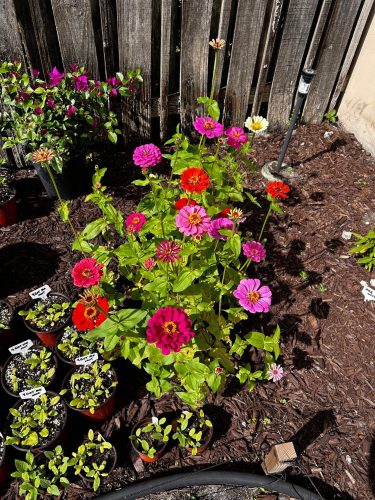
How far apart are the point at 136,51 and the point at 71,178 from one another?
1119 mm

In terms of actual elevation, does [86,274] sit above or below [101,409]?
above

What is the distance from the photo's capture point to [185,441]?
89.2 inches

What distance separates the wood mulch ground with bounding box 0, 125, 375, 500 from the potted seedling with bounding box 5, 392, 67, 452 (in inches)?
11.7

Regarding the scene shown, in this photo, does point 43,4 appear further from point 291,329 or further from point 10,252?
point 291,329

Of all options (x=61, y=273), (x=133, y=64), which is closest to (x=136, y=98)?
(x=133, y=64)

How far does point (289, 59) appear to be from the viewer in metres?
3.66

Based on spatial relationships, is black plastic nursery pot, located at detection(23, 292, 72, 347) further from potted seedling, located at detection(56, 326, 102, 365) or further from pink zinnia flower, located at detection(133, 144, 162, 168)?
pink zinnia flower, located at detection(133, 144, 162, 168)

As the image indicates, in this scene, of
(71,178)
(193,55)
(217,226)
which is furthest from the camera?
(193,55)

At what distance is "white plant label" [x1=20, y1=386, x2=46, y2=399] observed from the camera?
2.14m

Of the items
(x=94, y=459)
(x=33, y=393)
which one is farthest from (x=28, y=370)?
(x=94, y=459)

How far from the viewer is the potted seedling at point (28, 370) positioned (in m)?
2.28

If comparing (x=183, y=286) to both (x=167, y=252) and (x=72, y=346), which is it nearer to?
(x=167, y=252)

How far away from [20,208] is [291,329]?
234 cm

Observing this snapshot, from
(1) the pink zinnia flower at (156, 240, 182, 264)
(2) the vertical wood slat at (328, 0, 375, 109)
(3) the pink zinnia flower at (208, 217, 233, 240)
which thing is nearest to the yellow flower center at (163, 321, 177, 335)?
(1) the pink zinnia flower at (156, 240, 182, 264)
